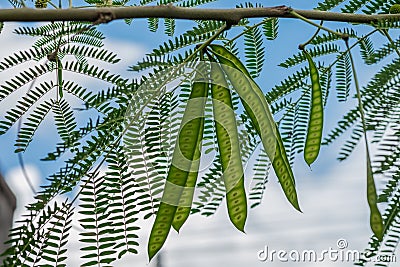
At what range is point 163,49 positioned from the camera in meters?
0.62

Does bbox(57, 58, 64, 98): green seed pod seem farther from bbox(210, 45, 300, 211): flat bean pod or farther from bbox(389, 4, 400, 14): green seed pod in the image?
bbox(389, 4, 400, 14): green seed pod

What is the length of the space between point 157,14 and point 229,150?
0.40ft

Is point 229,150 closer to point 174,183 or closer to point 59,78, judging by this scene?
point 174,183

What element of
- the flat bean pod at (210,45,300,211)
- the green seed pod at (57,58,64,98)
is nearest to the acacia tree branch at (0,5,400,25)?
the flat bean pod at (210,45,300,211)

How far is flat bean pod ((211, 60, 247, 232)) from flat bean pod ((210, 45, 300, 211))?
0.5 inches

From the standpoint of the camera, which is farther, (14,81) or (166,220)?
(14,81)

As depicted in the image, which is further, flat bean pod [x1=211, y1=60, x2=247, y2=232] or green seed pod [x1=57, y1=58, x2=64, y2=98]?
green seed pod [x1=57, y1=58, x2=64, y2=98]

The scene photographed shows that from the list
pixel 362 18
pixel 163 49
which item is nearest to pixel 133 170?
pixel 163 49

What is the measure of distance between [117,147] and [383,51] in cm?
28

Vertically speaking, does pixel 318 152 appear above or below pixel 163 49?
below

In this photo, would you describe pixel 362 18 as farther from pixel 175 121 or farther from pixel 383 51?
pixel 175 121

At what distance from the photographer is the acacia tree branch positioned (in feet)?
1.44

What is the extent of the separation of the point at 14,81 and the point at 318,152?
30cm

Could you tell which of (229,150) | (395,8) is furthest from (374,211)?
(395,8)
